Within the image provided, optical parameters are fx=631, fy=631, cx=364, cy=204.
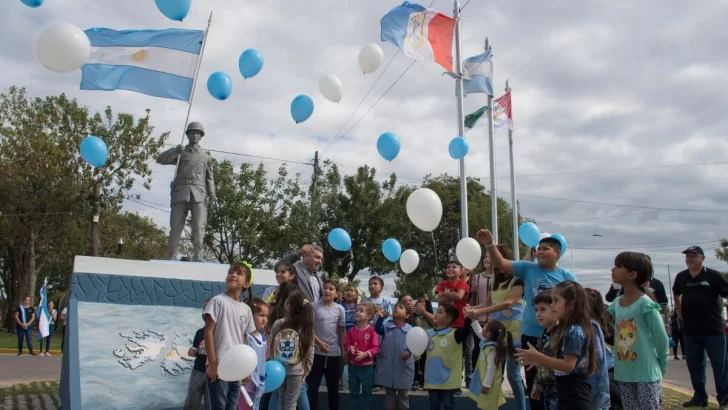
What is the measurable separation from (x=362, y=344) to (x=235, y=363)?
2443 mm

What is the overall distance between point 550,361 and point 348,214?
2594 cm

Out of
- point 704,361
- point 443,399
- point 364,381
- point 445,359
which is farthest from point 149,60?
point 704,361

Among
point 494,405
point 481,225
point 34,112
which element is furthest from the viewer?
point 481,225

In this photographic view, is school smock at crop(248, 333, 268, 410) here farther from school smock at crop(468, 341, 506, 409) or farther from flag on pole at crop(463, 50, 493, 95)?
flag on pole at crop(463, 50, 493, 95)

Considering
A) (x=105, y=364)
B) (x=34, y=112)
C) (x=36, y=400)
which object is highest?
(x=34, y=112)

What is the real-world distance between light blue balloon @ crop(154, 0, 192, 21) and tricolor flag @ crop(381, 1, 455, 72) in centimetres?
585

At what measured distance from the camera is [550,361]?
393 centimetres

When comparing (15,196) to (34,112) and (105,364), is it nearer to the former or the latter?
(34,112)

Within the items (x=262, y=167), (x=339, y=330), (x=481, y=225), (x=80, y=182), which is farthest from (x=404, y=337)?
(x=481, y=225)

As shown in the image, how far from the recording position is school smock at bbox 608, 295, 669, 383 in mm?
4578

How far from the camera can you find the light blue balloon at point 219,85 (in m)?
9.04

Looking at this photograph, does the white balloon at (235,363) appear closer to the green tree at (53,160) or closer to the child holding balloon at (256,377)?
the child holding balloon at (256,377)

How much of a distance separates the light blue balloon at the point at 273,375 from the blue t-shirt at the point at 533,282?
226 cm

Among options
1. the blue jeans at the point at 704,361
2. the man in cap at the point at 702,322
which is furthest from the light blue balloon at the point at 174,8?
the blue jeans at the point at 704,361
